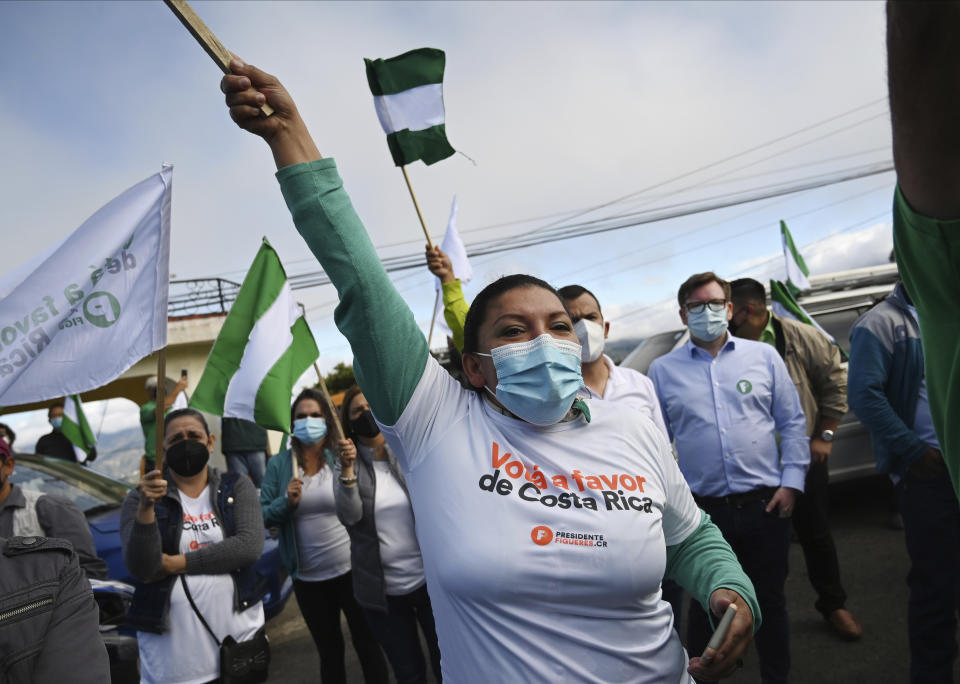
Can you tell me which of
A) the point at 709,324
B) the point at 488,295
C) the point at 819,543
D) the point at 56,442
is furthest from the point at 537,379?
the point at 56,442

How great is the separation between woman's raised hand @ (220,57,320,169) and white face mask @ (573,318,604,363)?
213 cm

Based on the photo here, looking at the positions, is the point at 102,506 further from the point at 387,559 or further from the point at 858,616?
the point at 858,616

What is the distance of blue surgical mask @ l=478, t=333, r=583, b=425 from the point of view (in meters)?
1.67

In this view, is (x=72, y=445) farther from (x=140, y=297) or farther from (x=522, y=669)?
(x=522, y=669)

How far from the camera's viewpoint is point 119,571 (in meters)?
4.69

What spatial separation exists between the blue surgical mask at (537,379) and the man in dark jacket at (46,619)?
1.39 meters

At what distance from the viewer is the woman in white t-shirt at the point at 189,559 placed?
3051 mm

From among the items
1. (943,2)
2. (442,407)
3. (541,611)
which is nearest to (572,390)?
(442,407)

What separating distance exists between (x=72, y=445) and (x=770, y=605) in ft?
29.1

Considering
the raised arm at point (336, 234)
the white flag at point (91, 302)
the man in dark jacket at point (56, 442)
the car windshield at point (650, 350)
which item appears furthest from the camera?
the man in dark jacket at point (56, 442)

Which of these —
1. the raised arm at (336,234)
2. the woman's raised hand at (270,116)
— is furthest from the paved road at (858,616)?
the woman's raised hand at (270,116)

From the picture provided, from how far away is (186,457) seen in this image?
345 cm

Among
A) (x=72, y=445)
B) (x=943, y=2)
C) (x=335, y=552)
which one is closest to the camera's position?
(x=943, y=2)

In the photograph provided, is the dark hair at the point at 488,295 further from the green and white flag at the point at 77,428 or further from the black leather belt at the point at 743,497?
the green and white flag at the point at 77,428
